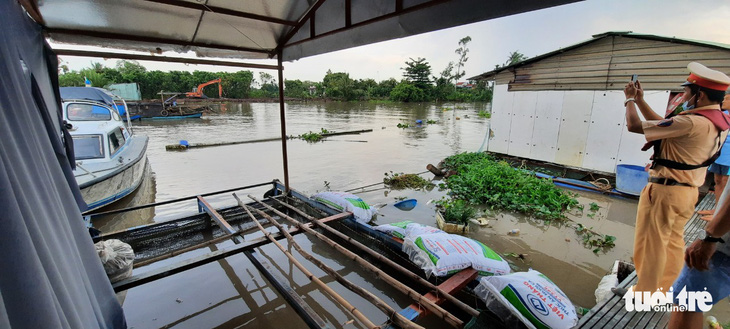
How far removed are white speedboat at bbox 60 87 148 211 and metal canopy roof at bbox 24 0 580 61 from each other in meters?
3.86

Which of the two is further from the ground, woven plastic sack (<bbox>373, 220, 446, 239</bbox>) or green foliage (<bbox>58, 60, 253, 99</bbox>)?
green foliage (<bbox>58, 60, 253, 99</bbox>)

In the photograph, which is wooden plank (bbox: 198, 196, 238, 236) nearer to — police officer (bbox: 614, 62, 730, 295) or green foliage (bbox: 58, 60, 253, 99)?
police officer (bbox: 614, 62, 730, 295)

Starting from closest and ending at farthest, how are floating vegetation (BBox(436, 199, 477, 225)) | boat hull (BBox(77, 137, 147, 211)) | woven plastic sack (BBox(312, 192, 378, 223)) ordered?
woven plastic sack (BBox(312, 192, 378, 223)) → floating vegetation (BBox(436, 199, 477, 225)) → boat hull (BBox(77, 137, 147, 211))

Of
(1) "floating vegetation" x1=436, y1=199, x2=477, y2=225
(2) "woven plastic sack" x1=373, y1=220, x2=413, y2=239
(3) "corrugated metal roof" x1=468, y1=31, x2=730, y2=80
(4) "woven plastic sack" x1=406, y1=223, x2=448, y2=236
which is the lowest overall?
(1) "floating vegetation" x1=436, y1=199, x2=477, y2=225

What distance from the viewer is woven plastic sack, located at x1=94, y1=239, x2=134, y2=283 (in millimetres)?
2408

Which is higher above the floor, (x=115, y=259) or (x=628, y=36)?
(x=628, y=36)

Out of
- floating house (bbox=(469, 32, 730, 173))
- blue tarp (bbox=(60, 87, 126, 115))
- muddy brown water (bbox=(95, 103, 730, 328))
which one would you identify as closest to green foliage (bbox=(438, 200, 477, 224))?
muddy brown water (bbox=(95, 103, 730, 328))

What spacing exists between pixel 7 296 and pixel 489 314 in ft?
9.65

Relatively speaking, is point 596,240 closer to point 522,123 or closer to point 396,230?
point 396,230

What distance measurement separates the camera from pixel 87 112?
7.59 meters

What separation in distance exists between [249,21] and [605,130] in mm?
9154

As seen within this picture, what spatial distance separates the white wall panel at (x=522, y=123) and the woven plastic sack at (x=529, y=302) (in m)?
8.17

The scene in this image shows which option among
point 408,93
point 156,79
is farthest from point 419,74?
point 156,79

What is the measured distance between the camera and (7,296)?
1.07 metres
